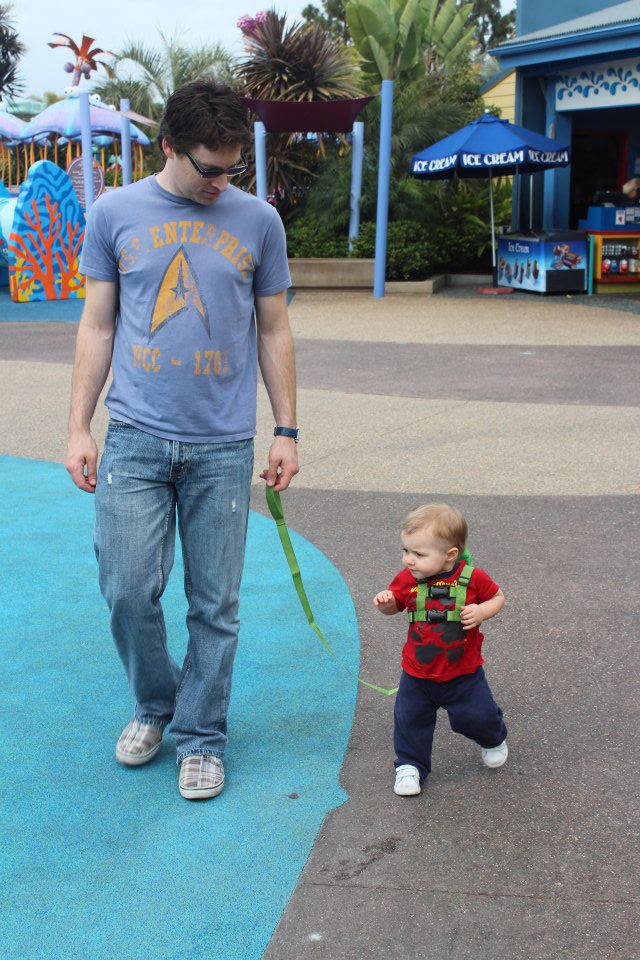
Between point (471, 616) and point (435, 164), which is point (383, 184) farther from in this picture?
point (471, 616)

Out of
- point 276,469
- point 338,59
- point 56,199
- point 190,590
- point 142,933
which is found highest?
point 338,59

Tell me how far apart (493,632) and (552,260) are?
12.8m

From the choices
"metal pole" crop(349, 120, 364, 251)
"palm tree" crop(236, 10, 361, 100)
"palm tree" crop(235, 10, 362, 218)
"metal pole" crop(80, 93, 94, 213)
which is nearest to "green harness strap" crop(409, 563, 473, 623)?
"metal pole" crop(80, 93, 94, 213)

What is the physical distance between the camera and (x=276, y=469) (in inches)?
129

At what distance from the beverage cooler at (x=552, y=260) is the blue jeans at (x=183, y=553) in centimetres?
1372

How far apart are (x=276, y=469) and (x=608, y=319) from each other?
37.9 feet

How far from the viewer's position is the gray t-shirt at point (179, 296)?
9.81 ft

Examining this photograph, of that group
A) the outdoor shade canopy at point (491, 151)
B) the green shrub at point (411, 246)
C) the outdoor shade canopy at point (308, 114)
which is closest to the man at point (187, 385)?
the outdoor shade canopy at point (491, 151)

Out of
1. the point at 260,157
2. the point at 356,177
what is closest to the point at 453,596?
the point at 260,157

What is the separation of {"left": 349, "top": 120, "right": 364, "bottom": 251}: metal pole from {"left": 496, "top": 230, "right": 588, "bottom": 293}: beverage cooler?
2845 millimetres

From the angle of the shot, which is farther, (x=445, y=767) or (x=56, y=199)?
(x=56, y=199)

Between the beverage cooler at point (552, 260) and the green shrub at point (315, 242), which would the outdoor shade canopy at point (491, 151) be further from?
the green shrub at point (315, 242)

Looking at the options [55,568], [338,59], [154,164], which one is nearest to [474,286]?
[338,59]

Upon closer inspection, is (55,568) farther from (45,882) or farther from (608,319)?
(608,319)
